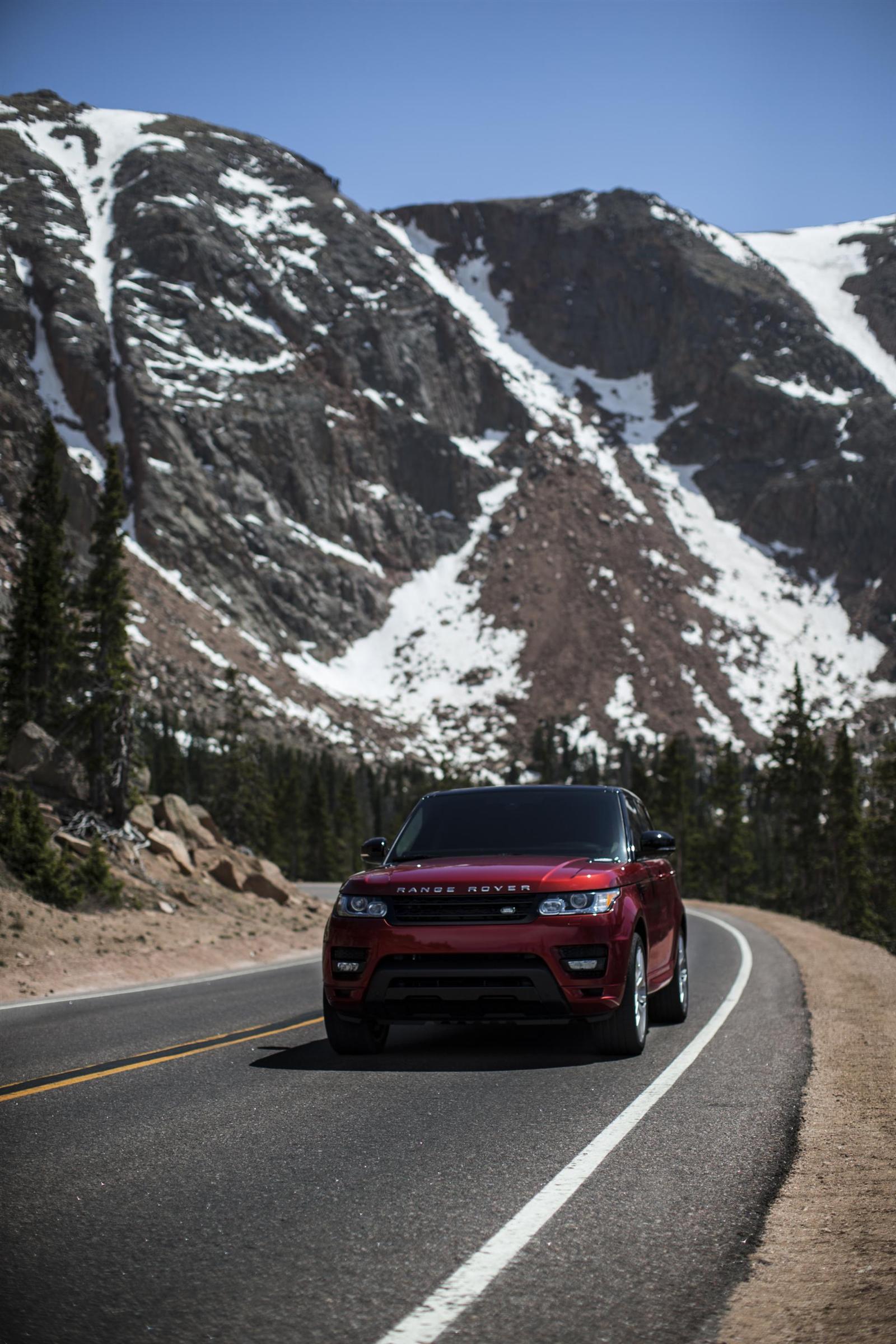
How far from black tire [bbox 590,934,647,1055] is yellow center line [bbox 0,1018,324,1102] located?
3.05 metres

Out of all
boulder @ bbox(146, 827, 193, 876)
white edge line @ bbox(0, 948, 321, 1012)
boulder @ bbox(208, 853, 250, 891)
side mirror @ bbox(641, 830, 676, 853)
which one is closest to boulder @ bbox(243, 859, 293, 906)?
boulder @ bbox(208, 853, 250, 891)

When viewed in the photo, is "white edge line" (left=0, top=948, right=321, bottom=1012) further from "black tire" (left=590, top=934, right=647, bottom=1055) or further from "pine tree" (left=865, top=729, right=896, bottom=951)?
"pine tree" (left=865, top=729, right=896, bottom=951)

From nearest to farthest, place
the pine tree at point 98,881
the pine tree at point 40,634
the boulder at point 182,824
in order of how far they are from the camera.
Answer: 1. the pine tree at point 98,881
2. the boulder at point 182,824
3. the pine tree at point 40,634

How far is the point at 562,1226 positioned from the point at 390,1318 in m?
1.14

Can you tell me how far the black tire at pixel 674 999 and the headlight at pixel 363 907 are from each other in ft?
10.9

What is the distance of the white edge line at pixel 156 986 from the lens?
1387cm

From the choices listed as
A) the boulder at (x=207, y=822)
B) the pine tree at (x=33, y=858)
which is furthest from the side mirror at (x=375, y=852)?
the boulder at (x=207, y=822)

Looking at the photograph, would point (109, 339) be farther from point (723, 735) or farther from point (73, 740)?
point (73, 740)

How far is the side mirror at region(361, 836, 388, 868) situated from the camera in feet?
31.5

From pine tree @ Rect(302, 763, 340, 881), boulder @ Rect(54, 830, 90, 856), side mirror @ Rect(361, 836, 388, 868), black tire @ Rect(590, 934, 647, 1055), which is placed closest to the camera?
black tire @ Rect(590, 934, 647, 1055)

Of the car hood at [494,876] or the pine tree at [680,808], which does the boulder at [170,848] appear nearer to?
the car hood at [494,876]

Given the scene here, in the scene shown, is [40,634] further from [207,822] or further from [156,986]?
[156,986]

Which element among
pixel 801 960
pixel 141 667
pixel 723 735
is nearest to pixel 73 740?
pixel 801 960

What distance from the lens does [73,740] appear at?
1287 inches
